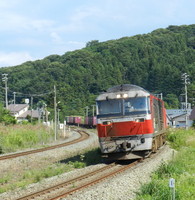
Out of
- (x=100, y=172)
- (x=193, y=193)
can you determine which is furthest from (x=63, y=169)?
(x=193, y=193)

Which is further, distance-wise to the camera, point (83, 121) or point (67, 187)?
point (83, 121)

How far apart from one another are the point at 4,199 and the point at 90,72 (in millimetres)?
120016

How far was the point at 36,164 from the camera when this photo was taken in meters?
18.7

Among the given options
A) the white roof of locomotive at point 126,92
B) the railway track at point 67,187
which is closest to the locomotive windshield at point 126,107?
the white roof of locomotive at point 126,92

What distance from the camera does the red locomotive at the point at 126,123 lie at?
51.6 ft

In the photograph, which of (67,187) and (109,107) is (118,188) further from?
(109,107)

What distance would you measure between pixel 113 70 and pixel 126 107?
117558 mm

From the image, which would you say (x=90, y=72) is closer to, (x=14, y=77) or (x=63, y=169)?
(x=14, y=77)

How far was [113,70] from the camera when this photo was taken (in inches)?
5236

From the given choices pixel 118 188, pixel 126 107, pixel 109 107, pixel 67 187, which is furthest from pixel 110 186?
pixel 109 107

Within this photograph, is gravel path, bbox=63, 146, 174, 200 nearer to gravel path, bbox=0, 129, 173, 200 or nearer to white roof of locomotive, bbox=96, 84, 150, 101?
gravel path, bbox=0, 129, 173, 200

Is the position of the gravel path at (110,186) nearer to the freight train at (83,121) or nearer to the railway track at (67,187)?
the railway track at (67,187)

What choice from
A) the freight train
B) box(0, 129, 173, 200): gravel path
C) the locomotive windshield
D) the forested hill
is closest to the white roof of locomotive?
the locomotive windshield

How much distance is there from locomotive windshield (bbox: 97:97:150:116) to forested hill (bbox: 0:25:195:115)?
8339cm
